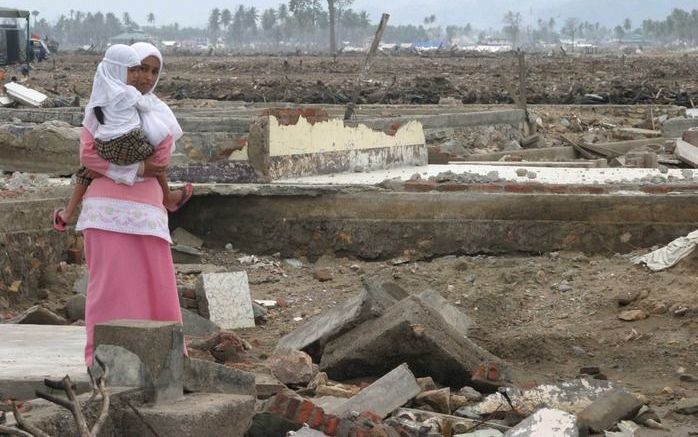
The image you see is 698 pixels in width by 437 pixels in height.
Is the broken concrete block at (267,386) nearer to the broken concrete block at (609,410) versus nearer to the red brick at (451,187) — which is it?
the broken concrete block at (609,410)

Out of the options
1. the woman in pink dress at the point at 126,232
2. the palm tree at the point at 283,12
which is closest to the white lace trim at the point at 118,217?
the woman in pink dress at the point at 126,232

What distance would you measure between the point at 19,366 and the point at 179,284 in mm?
3102

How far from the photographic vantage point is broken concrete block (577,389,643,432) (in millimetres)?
5848

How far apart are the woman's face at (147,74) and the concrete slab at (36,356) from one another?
1155mm

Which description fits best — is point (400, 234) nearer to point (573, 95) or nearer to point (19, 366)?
point (19, 366)

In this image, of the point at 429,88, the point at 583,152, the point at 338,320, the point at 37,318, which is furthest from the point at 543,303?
the point at 429,88

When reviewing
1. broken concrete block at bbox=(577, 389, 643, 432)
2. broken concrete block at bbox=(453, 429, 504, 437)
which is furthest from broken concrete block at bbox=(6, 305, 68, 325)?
broken concrete block at bbox=(577, 389, 643, 432)

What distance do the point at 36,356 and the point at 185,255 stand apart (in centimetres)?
388

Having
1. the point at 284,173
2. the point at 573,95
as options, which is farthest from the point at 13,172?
A: the point at 573,95

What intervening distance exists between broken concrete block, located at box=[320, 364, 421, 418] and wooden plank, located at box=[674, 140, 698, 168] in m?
7.57

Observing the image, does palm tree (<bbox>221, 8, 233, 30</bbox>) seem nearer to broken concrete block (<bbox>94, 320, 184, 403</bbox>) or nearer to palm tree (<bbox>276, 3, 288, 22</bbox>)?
palm tree (<bbox>276, 3, 288, 22</bbox>)

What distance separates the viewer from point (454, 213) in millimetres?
9477

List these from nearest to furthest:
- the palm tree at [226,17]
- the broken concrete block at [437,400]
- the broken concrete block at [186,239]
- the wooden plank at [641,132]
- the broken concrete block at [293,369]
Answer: the broken concrete block at [437,400] < the broken concrete block at [293,369] < the broken concrete block at [186,239] < the wooden plank at [641,132] < the palm tree at [226,17]

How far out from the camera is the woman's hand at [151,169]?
5.45 meters
